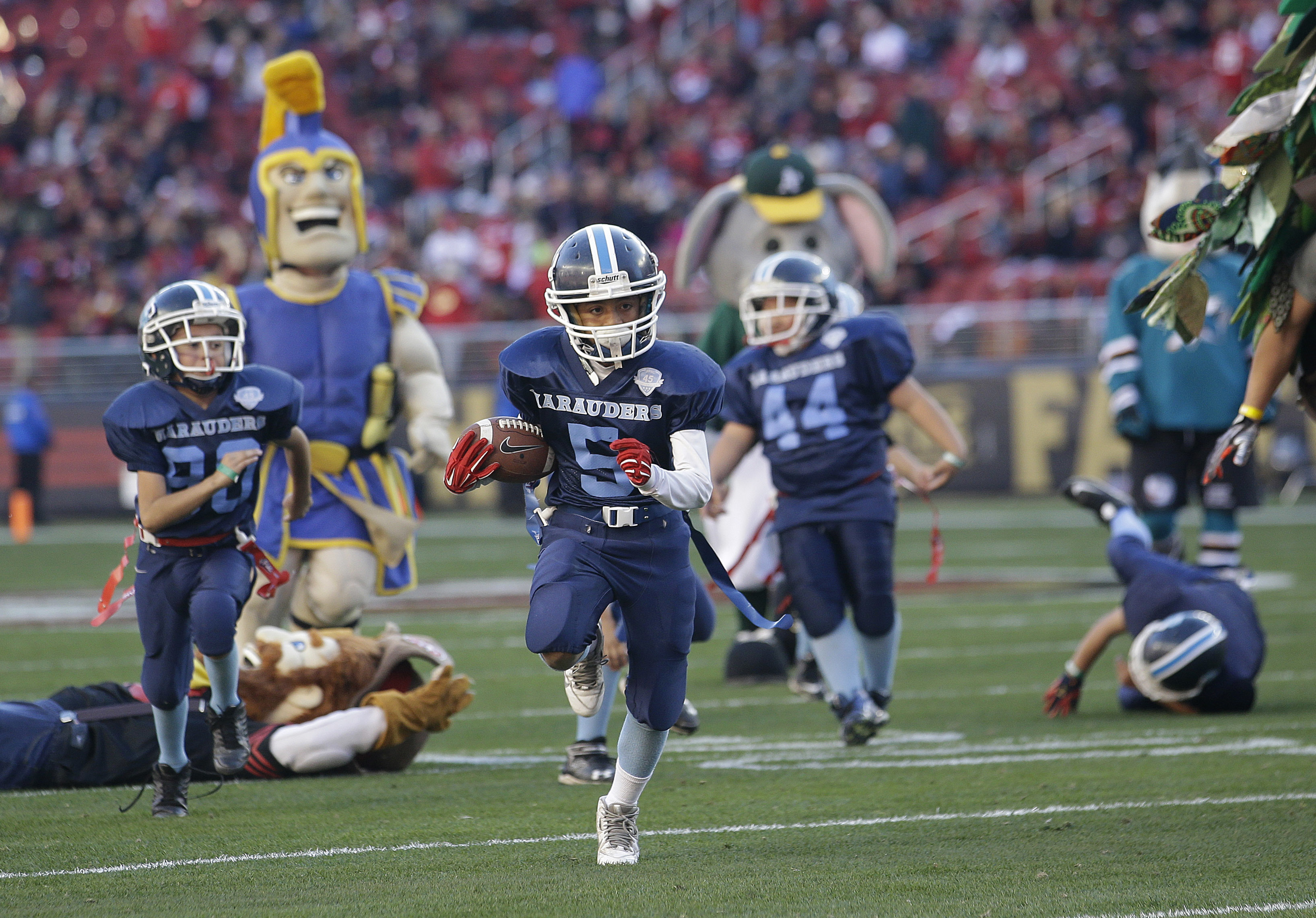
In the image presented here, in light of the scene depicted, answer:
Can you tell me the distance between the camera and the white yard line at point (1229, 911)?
11.6 feet

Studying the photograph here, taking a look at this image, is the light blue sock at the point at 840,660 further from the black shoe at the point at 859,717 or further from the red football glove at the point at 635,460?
the red football glove at the point at 635,460

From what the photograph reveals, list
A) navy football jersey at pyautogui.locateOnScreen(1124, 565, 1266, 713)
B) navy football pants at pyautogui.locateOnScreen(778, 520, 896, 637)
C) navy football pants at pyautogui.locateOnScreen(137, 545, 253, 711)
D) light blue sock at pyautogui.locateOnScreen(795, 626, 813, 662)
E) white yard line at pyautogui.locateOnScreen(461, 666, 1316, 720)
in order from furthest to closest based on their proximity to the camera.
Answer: light blue sock at pyautogui.locateOnScreen(795, 626, 813, 662)
white yard line at pyautogui.locateOnScreen(461, 666, 1316, 720)
navy football jersey at pyautogui.locateOnScreen(1124, 565, 1266, 713)
navy football pants at pyautogui.locateOnScreen(778, 520, 896, 637)
navy football pants at pyautogui.locateOnScreen(137, 545, 253, 711)

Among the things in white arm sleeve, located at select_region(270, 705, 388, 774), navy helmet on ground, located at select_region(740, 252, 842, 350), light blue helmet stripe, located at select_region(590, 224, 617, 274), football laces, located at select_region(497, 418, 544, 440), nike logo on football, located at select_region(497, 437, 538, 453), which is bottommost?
white arm sleeve, located at select_region(270, 705, 388, 774)

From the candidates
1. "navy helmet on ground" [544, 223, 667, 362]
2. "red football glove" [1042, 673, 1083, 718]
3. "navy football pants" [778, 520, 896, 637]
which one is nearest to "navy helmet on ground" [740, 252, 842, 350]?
"navy football pants" [778, 520, 896, 637]

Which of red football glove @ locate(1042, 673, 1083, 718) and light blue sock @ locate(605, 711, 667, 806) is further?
red football glove @ locate(1042, 673, 1083, 718)

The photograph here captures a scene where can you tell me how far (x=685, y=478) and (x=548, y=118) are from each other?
64.9 ft

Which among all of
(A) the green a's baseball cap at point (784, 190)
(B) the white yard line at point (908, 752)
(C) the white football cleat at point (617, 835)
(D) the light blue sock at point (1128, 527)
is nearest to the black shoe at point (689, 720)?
(B) the white yard line at point (908, 752)

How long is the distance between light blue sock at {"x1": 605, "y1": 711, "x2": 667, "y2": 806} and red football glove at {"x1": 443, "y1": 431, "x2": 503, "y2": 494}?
683mm

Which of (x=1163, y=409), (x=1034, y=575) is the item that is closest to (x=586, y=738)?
(x=1163, y=409)

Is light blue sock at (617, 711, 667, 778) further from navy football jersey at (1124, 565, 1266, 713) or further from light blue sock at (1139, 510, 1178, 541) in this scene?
light blue sock at (1139, 510, 1178, 541)

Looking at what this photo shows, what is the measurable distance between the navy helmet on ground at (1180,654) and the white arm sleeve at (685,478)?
3039mm

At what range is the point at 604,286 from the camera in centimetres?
423

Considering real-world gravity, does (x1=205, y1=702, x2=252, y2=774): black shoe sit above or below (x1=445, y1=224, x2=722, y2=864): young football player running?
below

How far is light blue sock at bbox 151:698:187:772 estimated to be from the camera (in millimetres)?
4949
